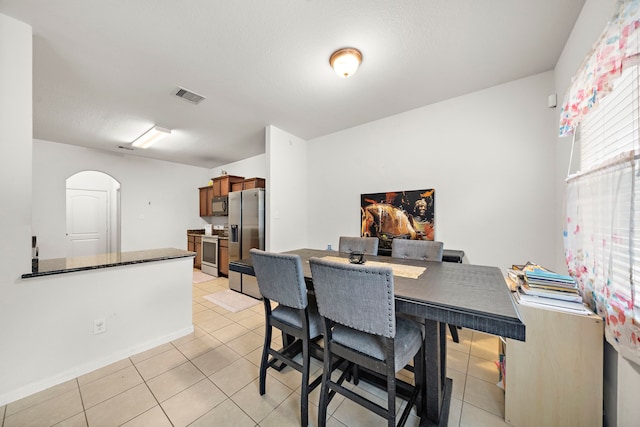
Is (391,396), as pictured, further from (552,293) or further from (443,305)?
(552,293)

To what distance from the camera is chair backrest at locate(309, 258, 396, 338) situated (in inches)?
40.7

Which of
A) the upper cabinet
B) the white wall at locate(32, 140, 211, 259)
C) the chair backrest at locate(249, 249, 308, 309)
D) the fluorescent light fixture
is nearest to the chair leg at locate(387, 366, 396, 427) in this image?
the chair backrest at locate(249, 249, 308, 309)

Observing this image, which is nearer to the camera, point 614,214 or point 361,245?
point 614,214

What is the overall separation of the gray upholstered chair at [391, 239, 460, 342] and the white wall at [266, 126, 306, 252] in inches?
75.6

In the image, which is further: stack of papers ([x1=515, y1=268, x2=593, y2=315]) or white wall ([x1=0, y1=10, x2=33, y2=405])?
white wall ([x1=0, y1=10, x2=33, y2=405])

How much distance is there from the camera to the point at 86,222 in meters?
5.54

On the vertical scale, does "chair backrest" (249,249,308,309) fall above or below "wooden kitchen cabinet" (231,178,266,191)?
below

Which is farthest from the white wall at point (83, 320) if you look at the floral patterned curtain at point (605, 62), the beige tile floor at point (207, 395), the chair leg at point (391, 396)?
the floral patterned curtain at point (605, 62)

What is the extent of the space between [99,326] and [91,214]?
5322 mm

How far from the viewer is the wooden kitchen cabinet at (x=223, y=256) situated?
4.80m

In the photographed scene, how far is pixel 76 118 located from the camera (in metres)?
3.17

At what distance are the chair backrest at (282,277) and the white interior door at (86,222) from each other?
21.2 ft

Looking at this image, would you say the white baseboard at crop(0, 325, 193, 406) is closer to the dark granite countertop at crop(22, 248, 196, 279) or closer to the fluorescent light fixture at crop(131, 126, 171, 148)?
the dark granite countertop at crop(22, 248, 196, 279)

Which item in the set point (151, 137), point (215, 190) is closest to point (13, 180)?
point (151, 137)
